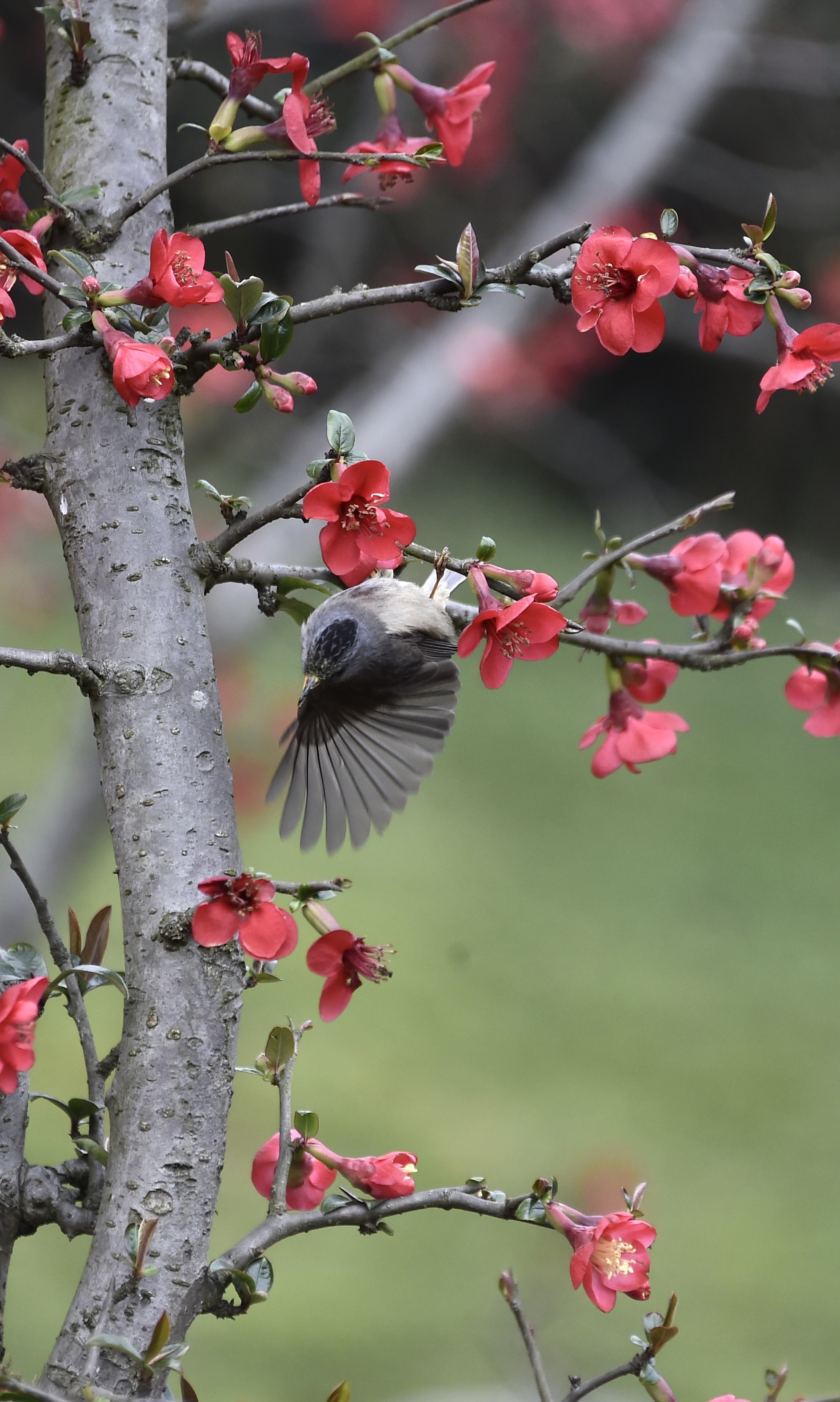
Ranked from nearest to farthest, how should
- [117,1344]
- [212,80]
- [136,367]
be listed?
[117,1344]
[136,367]
[212,80]

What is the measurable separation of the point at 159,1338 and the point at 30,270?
0.53 meters

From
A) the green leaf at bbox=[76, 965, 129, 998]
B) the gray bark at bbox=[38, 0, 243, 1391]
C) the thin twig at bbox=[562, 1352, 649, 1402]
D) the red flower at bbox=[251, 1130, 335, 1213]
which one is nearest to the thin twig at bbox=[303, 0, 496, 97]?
the gray bark at bbox=[38, 0, 243, 1391]

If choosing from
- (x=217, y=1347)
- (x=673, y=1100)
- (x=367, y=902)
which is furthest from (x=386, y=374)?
(x=217, y=1347)

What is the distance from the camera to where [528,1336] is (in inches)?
26.7

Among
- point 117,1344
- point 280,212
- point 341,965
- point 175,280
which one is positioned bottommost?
point 117,1344

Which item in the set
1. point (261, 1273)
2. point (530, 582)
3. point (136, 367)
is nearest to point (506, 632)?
point (530, 582)

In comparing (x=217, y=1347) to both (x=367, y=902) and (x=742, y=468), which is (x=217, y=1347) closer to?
(x=367, y=902)

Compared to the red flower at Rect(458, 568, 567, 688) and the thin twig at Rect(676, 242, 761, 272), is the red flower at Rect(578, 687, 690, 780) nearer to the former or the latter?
the red flower at Rect(458, 568, 567, 688)

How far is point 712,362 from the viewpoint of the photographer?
6859 millimetres

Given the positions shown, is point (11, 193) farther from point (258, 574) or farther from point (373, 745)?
point (373, 745)

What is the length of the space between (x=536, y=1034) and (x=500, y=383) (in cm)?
199

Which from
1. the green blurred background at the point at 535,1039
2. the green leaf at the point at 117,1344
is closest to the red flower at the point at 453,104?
the green leaf at the point at 117,1344

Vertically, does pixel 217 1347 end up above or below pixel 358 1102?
below

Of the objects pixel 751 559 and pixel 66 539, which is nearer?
pixel 66 539
